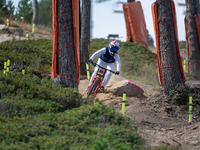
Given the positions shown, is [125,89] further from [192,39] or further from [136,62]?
[136,62]

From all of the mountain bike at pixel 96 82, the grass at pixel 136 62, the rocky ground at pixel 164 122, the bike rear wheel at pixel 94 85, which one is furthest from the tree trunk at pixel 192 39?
the bike rear wheel at pixel 94 85

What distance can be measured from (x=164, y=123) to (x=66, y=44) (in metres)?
3.35

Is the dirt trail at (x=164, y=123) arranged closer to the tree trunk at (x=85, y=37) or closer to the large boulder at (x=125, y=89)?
the large boulder at (x=125, y=89)

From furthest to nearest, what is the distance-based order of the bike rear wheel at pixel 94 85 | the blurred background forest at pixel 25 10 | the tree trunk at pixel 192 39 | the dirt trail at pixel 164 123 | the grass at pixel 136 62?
the blurred background forest at pixel 25 10 < the grass at pixel 136 62 < the tree trunk at pixel 192 39 < the bike rear wheel at pixel 94 85 < the dirt trail at pixel 164 123

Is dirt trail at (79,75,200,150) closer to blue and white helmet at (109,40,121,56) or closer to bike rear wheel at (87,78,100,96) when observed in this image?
bike rear wheel at (87,78,100,96)

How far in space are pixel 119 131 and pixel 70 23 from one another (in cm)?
347

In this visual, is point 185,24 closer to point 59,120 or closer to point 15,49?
point 15,49

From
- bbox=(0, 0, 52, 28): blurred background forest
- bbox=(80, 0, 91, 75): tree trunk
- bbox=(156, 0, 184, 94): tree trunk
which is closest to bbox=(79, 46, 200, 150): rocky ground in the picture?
bbox=(156, 0, 184, 94): tree trunk

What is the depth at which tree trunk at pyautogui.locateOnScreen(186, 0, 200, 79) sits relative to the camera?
1351cm

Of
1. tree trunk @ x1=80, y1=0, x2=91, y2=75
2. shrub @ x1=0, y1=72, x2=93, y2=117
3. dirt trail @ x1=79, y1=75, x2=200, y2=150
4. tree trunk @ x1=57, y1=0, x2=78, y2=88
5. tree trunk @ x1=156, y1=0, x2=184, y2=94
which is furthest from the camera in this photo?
tree trunk @ x1=80, y1=0, x2=91, y2=75

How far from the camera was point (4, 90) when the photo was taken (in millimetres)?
5414

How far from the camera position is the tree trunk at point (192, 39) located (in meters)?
13.5

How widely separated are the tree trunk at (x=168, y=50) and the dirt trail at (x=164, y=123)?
58 centimetres

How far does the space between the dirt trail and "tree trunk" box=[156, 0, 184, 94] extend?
58 centimetres
